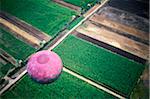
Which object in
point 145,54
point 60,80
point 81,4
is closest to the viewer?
point 60,80

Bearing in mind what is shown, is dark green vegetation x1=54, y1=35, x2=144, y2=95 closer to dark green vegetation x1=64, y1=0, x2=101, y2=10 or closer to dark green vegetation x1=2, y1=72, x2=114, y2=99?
dark green vegetation x1=2, y1=72, x2=114, y2=99

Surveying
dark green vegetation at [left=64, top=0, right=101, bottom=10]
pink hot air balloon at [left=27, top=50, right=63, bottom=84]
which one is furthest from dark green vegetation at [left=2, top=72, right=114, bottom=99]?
dark green vegetation at [left=64, top=0, right=101, bottom=10]

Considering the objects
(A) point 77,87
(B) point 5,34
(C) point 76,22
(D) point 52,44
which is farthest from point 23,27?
(A) point 77,87

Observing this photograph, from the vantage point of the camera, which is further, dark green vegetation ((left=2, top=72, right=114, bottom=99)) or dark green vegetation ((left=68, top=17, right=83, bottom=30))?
dark green vegetation ((left=68, top=17, right=83, bottom=30))

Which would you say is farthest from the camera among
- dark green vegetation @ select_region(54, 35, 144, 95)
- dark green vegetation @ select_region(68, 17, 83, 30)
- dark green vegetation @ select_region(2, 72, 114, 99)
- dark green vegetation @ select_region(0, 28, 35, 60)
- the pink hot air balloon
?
dark green vegetation @ select_region(68, 17, 83, 30)

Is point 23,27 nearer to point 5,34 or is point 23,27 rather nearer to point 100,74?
point 5,34

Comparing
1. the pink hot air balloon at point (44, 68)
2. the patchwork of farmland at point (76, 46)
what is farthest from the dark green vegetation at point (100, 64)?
the pink hot air balloon at point (44, 68)
